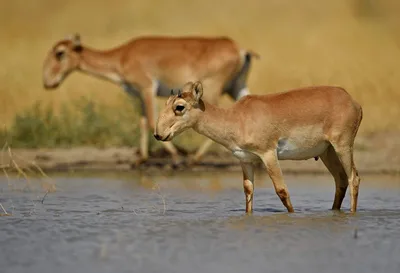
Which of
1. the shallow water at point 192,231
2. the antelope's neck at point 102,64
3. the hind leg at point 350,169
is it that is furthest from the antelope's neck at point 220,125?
the antelope's neck at point 102,64

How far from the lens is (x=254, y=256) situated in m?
8.28

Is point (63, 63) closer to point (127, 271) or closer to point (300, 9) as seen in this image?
point (127, 271)

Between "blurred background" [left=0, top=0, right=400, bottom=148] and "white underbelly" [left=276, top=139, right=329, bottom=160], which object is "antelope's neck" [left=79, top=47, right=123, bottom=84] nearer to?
"blurred background" [left=0, top=0, right=400, bottom=148]

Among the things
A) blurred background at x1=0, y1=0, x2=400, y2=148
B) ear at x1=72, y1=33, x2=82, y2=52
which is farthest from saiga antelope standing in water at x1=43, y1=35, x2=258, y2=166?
blurred background at x1=0, y1=0, x2=400, y2=148

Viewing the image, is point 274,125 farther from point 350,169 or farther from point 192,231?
point 192,231

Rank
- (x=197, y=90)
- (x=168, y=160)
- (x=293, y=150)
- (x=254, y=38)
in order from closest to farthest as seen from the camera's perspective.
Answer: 1. (x=197, y=90)
2. (x=293, y=150)
3. (x=168, y=160)
4. (x=254, y=38)

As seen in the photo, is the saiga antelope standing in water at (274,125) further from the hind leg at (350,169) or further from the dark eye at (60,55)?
the dark eye at (60,55)

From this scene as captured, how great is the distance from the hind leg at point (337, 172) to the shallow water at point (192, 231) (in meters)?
0.24

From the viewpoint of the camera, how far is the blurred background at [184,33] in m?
18.1

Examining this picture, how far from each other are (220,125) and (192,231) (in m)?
1.64

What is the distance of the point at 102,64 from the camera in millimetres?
18172

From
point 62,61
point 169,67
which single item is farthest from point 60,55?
point 169,67

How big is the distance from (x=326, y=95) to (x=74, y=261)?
411cm

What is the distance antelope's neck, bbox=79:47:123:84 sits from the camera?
59.1 feet
